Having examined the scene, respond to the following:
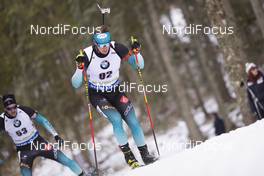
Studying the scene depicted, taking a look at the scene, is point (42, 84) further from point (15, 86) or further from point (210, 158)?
point (210, 158)

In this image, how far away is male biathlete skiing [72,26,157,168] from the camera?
25.6 ft

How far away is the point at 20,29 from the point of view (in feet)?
48.4

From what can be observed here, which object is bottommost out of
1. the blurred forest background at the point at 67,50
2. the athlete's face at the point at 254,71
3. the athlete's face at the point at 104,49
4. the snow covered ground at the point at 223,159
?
the snow covered ground at the point at 223,159

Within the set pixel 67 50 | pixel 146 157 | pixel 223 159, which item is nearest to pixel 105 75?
pixel 146 157

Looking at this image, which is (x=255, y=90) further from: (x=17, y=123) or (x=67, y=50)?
(x=67, y=50)

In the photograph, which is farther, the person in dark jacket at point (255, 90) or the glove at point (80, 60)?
the person in dark jacket at point (255, 90)

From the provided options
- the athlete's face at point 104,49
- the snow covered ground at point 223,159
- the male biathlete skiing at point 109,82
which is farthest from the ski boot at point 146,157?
the athlete's face at point 104,49

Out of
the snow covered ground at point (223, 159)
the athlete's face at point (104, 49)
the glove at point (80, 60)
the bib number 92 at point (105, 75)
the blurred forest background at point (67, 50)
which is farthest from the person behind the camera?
the blurred forest background at point (67, 50)

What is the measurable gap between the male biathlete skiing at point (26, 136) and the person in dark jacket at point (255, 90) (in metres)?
4.39

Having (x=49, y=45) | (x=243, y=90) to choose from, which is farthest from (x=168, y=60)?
(x=243, y=90)

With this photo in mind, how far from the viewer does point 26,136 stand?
8789 mm

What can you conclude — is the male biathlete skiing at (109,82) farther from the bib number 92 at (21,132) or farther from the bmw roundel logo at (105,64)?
the bib number 92 at (21,132)

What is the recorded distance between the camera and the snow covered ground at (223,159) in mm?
5598

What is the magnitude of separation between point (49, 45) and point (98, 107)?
25.5 feet
